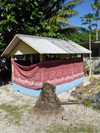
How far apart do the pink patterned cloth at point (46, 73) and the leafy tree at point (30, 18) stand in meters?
3.22

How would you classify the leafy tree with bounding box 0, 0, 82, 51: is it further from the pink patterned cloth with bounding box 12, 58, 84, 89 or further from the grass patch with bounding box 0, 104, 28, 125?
the grass patch with bounding box 0, 104, 28, 125

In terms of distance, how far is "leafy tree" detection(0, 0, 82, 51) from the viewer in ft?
29.8

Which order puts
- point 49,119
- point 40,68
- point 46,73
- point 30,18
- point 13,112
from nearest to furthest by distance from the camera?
point 49,119 → point 13,112 → point 40,68 → point 46,73 → point 30,18

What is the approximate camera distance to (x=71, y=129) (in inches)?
152

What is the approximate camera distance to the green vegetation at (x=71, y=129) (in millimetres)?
3779

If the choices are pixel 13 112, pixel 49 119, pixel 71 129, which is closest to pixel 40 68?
pixel 13 112

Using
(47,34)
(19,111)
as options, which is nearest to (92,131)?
(19,111)

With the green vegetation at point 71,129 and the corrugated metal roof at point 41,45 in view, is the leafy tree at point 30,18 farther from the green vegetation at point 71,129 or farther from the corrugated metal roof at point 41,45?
the green vegetation at point 71,129

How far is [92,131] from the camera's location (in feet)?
12.3

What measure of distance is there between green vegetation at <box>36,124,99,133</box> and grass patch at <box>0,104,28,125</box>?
3.75 feet

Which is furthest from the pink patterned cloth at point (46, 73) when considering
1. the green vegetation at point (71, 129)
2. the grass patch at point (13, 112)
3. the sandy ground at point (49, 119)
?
the green vegetation at point (71, 129)

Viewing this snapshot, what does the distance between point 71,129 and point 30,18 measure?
8.88 meters

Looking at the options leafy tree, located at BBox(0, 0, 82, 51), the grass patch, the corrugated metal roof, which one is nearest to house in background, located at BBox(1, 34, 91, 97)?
the corrugated metal roof

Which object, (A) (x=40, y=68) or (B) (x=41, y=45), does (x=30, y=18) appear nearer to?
(B) (x=41, y=45)
